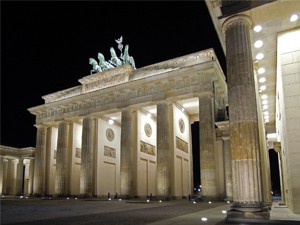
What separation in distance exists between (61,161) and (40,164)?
4351 millimetres

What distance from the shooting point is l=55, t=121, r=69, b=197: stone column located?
120 feet

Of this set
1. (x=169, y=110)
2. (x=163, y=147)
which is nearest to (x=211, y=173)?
(x=163, y=147)

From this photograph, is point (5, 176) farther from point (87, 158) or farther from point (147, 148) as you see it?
point (147, 148)

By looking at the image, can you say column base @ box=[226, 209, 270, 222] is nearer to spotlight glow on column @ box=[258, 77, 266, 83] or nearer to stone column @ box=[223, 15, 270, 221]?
stone column @ box=[223, 15, 270, 221]

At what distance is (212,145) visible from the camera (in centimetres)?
2703

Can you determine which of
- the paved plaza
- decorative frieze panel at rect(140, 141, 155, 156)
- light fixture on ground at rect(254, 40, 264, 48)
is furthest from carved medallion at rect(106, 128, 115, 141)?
light fixture on ground at rect(254, 40, 264, 48)

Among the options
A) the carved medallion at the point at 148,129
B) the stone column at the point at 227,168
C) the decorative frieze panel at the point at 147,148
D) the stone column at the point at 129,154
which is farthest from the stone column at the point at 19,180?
the stone column at the point at 227,168

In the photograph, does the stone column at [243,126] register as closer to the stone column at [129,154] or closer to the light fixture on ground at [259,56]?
the light fixture on ground at [259,56]

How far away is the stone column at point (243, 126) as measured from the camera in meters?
9.34

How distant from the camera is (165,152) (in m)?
29.0

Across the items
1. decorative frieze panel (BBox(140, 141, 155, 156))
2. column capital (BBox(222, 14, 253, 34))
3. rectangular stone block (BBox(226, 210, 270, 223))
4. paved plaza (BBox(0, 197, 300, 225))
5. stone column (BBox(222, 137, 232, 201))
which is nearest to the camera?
rectangular stone block (BBox(226, 210, 270, 223))

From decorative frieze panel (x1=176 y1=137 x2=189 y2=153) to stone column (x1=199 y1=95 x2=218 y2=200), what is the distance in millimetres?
5046

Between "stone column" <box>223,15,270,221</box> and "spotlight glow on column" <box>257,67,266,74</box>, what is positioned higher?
"spotlight glow on column" <box>257,67,266,74</box>

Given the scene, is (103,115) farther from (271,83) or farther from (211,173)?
(271,83)
